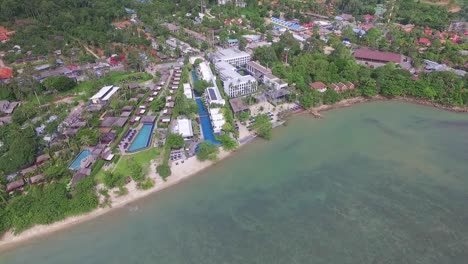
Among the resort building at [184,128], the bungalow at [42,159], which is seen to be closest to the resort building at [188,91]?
the resort building at [184,128]

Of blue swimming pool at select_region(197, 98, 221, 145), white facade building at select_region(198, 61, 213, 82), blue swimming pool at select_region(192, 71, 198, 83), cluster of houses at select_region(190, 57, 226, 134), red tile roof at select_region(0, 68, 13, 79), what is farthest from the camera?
red tile roof at select_region(0, 68, 13, 79)

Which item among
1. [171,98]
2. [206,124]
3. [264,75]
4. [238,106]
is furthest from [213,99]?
[264,75]

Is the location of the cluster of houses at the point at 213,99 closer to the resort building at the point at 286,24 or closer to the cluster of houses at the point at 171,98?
the cluster of houses at the point at 171,98

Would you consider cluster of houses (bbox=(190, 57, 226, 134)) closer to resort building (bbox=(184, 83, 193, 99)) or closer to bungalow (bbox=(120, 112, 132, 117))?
resort building (bbox=(184, 83, 193, 99))

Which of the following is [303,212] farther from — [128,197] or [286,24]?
[286,24]

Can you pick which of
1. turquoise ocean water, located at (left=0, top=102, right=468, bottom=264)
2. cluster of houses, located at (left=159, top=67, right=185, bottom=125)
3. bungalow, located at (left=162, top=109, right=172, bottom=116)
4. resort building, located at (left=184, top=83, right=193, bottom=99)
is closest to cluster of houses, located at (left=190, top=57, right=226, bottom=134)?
resort building, located at (left=184, top=83, right=193, bottom=99)

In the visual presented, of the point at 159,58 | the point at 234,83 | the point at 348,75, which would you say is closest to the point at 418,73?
the point at 348,75
